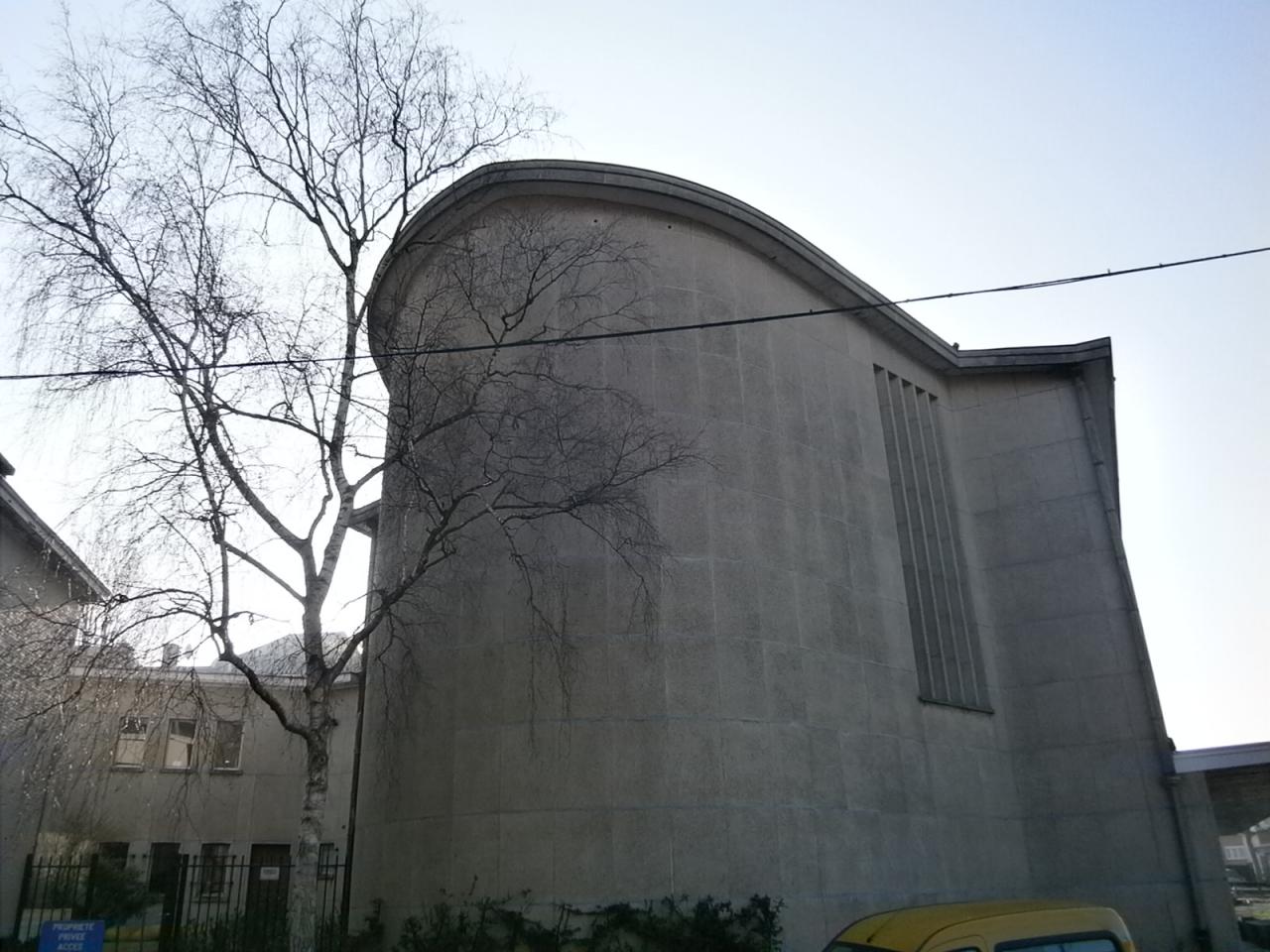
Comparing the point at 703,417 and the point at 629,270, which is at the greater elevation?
the point at 629,270

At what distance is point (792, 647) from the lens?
15.8 m

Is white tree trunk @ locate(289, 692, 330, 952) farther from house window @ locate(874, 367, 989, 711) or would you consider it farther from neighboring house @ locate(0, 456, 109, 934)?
house window @ locate(874, 367, 989, 711)

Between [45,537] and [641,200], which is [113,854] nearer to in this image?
[45,537]

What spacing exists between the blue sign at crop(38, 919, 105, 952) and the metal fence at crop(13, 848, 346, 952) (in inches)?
133

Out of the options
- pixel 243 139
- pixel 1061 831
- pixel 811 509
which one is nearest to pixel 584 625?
pixel 811 509

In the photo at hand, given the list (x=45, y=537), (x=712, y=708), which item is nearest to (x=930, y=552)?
(x=712, y=708)

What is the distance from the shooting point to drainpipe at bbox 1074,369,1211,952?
→ 17.8 metres

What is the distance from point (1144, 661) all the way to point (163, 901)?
22222 mm

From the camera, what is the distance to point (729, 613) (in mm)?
15320

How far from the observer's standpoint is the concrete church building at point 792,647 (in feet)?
46.5

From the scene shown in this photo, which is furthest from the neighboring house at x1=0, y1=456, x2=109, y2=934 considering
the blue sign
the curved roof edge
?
the curved roof edge

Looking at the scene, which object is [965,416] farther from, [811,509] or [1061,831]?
[1061,831]

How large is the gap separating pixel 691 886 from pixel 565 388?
7435mm

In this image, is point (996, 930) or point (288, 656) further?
point (288, 656)
